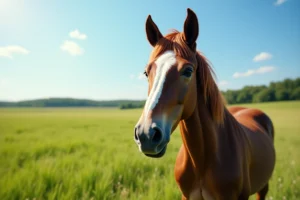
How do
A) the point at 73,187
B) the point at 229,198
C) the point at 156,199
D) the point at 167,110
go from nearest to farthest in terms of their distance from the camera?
the point at 167,110 → the point at 229,198 → the point at 156,199 → the point at 73,187

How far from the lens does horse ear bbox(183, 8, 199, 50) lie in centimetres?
171

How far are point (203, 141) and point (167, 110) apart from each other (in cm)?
77

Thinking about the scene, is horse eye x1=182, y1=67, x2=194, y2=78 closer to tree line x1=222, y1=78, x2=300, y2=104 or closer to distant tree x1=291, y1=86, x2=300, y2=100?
tree line x1=222, y1=78, x2=300, y2=104

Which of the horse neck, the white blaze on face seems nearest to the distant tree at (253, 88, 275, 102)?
the horse neck

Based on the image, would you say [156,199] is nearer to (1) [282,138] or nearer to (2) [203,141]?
(2) [203,141]

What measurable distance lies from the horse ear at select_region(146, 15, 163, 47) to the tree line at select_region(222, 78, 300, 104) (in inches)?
1298

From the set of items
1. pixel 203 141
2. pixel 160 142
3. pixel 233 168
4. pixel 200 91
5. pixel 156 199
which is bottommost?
pixel 156 199

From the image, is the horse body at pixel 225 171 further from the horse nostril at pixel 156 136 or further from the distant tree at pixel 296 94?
the distant tree at pixel 296 94

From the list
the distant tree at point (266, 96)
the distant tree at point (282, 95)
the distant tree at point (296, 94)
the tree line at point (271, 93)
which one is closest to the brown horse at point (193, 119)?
the tree line at point (271, 93)

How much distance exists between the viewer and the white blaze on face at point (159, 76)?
1.31 metres

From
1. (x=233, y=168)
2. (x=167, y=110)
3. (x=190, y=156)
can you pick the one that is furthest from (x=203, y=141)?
(x=167, y=110)

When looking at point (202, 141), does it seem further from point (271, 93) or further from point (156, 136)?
point (271, 93)

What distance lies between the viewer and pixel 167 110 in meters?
1.34

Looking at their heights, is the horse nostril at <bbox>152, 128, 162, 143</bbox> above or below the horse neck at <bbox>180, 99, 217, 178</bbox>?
above
